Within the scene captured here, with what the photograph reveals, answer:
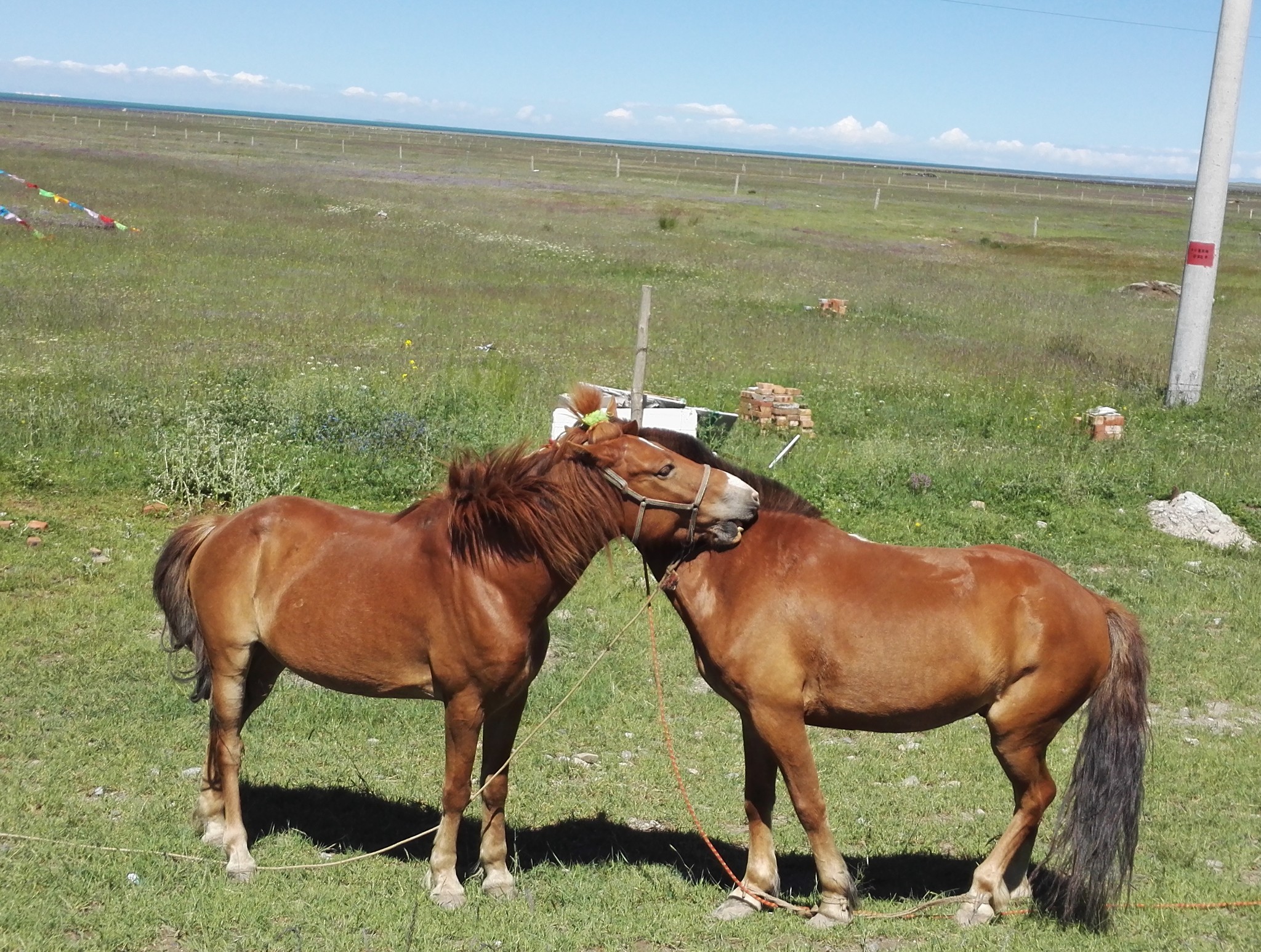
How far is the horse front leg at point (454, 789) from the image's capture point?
5160 mm

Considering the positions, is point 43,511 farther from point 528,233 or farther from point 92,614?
point 528,233

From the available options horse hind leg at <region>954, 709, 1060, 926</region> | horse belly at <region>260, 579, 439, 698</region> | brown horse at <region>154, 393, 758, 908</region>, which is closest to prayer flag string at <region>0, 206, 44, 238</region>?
brown horse at <region>154, 393, 758, 908</region>

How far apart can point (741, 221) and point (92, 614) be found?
44733 millimetres

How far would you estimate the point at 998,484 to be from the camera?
13.4 meters

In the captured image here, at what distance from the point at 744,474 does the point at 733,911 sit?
6.57 ft

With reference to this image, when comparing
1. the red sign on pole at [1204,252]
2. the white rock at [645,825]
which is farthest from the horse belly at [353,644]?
the red sign on pole at [1204,252]

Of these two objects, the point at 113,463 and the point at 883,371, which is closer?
the point at 113,463

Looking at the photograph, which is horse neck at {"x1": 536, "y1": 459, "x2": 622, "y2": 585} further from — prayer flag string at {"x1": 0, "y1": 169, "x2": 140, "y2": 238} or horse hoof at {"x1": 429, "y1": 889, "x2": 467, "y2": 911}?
prayer flag string at {"x1": 0, "y1": 169, "x2": 140, "y2": 238}

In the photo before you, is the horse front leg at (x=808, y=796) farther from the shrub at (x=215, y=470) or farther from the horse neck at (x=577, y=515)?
the shrub at (x=215, y=470)

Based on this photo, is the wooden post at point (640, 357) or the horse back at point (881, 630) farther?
the wooden post at point (640, 357)

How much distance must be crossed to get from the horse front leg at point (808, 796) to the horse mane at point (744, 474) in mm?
940

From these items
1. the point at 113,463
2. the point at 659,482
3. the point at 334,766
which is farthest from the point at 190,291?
the point at 659,482

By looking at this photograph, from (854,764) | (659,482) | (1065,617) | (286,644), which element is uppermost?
(659,482)

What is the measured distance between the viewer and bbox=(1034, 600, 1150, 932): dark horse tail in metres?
5.12
